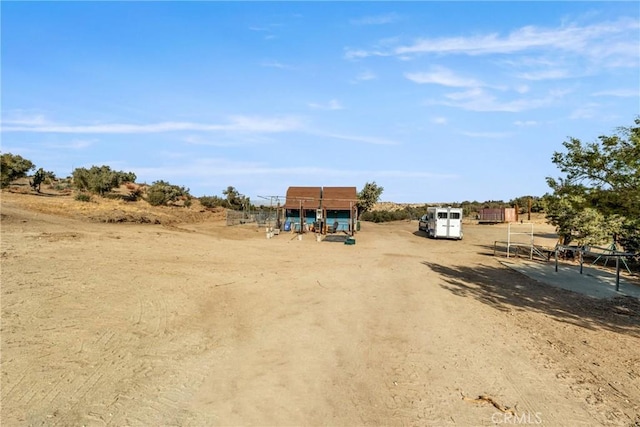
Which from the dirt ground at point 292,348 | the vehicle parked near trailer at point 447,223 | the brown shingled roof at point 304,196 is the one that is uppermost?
the brown shingled roof at point 304,196

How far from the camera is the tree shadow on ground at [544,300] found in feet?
31.7

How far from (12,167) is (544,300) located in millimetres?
43041

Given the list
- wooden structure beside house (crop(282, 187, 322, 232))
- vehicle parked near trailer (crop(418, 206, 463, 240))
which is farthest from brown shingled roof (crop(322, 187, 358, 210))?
vehicle parked near trailer (crop(418, 206, 463, 240))

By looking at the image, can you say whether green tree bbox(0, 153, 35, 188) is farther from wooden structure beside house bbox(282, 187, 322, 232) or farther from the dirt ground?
the dirt ground

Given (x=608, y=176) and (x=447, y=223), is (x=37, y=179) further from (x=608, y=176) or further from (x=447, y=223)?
(x=608, y=176)

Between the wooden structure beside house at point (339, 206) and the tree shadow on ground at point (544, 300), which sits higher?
the wooden structure beside house at point (339, 206)

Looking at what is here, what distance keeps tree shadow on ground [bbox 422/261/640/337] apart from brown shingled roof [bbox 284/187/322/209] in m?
22.6

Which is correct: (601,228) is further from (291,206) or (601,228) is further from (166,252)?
(291,206)

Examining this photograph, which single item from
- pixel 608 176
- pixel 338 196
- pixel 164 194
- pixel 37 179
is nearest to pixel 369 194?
pixel 338 196

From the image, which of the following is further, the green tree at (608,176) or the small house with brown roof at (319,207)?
the small house with brown roof at (319,207)

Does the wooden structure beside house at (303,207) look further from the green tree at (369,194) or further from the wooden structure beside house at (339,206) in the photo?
the green tree at (369,194)

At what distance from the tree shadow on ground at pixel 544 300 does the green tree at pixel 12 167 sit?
37.9 m

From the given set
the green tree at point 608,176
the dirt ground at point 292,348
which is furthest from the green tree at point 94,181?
the green tree at point 608,176

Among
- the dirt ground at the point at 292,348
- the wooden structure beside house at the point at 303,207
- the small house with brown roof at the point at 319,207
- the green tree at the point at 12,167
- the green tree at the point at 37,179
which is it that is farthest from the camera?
the green tree at the point at 37,179
